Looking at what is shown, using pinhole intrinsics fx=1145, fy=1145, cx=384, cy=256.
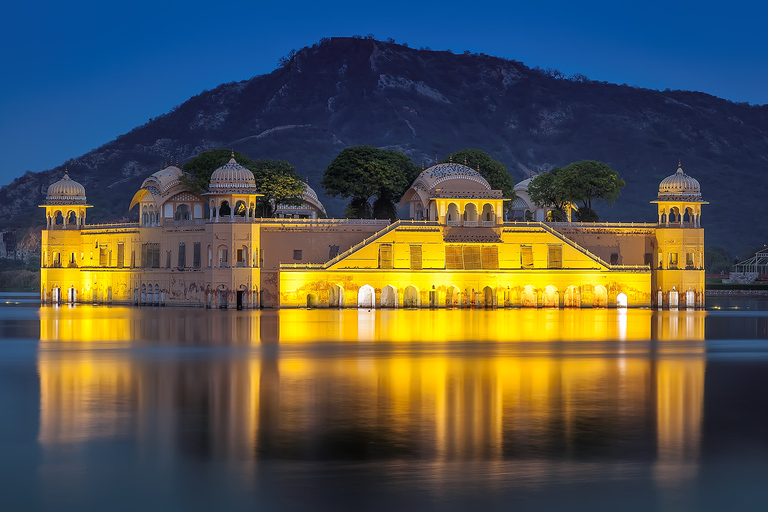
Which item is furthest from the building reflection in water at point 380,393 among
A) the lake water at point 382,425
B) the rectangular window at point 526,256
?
the rectangular window at point 526,256

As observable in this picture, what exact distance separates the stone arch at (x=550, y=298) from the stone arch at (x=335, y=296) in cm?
1290

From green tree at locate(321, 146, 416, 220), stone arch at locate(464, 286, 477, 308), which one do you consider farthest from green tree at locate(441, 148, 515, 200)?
stone arch at locate(464, 286, 477, 308)

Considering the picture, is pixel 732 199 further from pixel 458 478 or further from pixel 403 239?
pixel 458 478

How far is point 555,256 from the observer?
2822 inches

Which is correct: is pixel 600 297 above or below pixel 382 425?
above

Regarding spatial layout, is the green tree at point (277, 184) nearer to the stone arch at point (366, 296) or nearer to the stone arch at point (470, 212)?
the stone arch at point (470, 212)

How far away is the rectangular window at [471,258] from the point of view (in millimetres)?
70750

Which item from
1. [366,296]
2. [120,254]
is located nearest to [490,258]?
[366,296]

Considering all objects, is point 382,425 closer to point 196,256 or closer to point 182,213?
point 196,256

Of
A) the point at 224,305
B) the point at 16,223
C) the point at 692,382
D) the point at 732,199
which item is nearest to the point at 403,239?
the point at 224,305

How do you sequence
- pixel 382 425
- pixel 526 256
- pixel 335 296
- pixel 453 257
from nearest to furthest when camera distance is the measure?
pixel 382 425 < pixel 335 296 < pixel 453 257 < pixel 526 256

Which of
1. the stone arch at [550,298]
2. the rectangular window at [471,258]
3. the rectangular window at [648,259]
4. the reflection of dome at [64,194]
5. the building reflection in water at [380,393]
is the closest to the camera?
the building reflection in water at [380,393]

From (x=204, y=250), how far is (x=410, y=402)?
48460 mm

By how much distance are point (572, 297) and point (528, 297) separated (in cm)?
277
